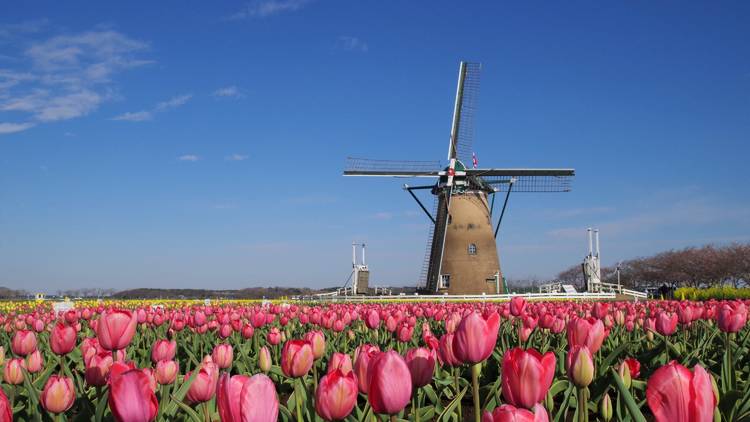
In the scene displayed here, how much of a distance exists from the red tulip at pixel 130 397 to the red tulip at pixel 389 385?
0.67 meters

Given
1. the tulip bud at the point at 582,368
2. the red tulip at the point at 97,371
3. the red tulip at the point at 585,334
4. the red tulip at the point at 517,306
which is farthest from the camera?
the red tulip at the point at 517,306

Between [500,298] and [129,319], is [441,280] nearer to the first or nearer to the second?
[500,298]

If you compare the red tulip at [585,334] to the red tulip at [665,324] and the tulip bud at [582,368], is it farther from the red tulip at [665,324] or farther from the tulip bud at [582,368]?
the red tulip at [665,324]

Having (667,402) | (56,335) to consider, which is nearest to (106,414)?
(56,335)

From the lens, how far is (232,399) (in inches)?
62.8

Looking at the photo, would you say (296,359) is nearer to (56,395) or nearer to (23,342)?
(56,395)

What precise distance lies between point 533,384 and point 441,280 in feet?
96.8

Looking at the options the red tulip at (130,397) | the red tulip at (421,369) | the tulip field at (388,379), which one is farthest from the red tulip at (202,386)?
the red tulip at (421,369)

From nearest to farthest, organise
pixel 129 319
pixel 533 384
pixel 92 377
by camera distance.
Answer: pixel 533 384 → pixel 92 377 → pixel 129 319

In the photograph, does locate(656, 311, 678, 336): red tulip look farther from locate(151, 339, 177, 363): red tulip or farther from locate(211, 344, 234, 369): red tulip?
locate(151, 339, 177, 363): red tulip

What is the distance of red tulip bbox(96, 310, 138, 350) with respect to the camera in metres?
3.23

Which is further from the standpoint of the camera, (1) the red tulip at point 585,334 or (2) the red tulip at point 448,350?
(1) the red tulip at point 585,334

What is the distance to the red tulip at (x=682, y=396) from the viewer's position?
1.43 meters

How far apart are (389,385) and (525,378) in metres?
0.42
